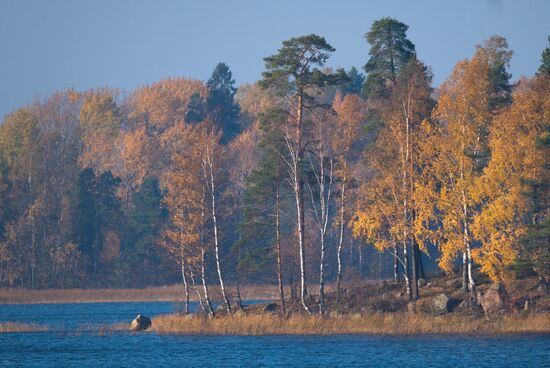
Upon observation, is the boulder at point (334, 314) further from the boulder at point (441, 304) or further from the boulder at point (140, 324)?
the boulder at point (140, 324)

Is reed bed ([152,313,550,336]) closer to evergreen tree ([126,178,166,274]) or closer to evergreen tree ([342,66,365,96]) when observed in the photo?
evergreen tree ([126,178,166,274])

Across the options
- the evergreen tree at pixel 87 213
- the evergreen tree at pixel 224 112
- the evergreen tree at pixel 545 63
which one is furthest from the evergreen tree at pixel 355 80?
the evergreen tree at pixel 545 63

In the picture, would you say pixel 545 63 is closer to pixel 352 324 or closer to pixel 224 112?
pixel 352 324

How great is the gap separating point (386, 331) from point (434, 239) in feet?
20.2

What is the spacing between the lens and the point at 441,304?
51469mm

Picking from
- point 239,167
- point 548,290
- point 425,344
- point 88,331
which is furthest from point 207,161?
point 239,167

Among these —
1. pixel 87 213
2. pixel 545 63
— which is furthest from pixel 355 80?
pixel 545 63

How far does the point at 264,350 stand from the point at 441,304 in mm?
12550

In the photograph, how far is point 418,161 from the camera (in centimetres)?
5284

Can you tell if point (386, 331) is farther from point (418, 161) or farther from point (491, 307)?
point (418, 161)

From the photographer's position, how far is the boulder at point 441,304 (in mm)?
51188

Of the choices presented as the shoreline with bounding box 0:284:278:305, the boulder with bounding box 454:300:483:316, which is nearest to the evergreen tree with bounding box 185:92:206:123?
the shoreline with bounding box 0:284:278:305

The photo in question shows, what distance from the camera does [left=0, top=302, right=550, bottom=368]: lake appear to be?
38.4 metres

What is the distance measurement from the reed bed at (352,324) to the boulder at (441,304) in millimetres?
1702
